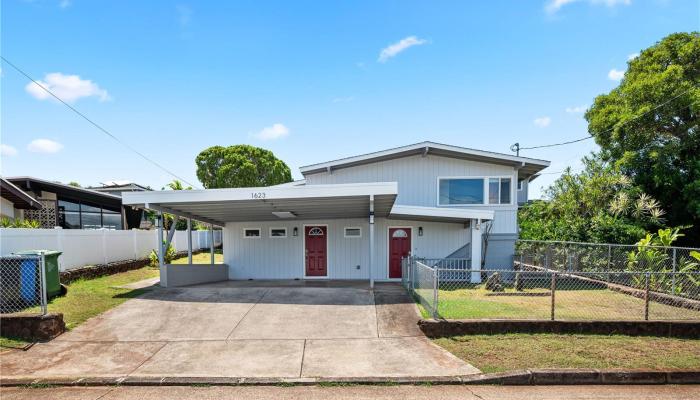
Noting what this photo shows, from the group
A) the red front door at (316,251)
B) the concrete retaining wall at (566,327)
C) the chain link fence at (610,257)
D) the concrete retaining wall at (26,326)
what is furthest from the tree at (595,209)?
the concrete retaining wall at (26,326)

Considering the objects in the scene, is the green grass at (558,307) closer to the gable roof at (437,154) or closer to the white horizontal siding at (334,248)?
the white horizontal siding at (334,248)

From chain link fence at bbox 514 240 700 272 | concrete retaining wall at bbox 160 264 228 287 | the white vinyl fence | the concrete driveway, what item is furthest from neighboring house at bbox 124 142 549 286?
the concrete driveway

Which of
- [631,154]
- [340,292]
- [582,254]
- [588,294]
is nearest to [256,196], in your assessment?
[340,292]

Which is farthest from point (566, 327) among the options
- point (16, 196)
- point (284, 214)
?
point (16, 196)

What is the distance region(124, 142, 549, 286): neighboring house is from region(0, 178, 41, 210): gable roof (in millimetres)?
7801

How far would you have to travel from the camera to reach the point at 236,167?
33.2 meters

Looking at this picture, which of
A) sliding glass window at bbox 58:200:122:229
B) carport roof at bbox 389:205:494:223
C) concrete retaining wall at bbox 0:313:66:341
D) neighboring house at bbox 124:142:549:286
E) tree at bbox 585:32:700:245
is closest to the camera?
concrete retaining wall at bbox 0:313:66:341

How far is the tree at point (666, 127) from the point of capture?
14.1 m

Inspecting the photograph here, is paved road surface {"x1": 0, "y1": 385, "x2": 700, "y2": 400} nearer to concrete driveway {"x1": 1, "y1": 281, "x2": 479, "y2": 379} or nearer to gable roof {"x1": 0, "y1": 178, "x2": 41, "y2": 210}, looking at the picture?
concrete driveway {"x1": 1, "y1": 281, "x2": 479, "y2": 379}

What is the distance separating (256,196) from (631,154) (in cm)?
1650

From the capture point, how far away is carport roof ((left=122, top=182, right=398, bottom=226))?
9.01 meters

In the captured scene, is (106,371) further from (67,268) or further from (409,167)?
(409,167)

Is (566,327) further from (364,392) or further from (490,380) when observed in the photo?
(364,392)

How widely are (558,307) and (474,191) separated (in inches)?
221
